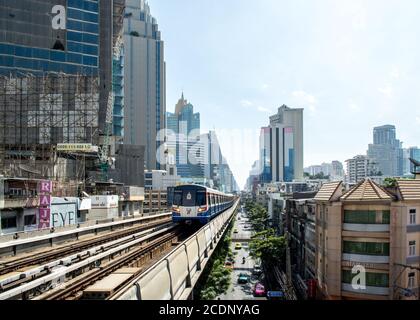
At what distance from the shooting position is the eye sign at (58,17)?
143 ft

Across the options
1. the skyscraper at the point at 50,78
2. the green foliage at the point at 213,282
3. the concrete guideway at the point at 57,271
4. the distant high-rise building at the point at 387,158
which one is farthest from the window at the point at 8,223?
Answer: the distant high-rise building at the point at 387,158

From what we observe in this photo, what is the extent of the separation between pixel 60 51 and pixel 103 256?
3857cm

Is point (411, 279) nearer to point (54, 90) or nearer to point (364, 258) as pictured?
point (364, 258)

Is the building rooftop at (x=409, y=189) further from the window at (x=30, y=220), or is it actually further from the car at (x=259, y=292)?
the window at (x=30, y=220)

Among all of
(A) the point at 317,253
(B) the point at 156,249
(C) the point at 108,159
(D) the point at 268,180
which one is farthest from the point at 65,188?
(D) the point at 268,180

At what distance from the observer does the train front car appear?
870 inches

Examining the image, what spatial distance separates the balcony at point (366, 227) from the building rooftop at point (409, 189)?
4.96 ft

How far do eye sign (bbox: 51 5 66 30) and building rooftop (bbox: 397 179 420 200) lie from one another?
4395 centimetres

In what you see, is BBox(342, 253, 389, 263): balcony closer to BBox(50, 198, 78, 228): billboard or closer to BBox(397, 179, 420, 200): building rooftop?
BBox(397, 179, 420, 200): building rooftop

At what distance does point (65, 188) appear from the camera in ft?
105

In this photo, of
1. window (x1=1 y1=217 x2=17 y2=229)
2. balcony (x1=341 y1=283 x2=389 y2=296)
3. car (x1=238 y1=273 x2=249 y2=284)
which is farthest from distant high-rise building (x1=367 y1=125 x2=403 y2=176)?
window (x1=1 y1=217 x2=17 y2=229)

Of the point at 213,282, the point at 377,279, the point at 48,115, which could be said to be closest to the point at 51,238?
the point at 213,282

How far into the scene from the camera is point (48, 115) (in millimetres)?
37312
